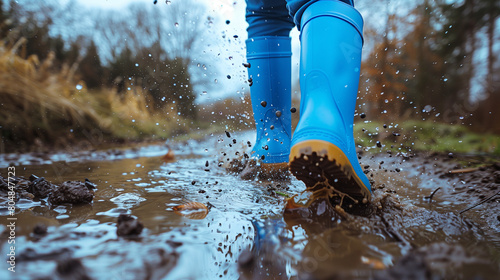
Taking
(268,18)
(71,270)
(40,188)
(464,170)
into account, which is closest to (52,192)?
(40,188)

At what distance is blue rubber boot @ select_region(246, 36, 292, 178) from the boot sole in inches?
26.0

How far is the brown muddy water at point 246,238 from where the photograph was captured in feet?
2.03

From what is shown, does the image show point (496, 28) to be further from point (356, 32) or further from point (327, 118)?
point (327, 118)

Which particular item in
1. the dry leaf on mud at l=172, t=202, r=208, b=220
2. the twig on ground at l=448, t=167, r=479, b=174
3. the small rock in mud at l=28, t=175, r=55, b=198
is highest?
the twig on ground at l=448, t=167, r=479, b=174

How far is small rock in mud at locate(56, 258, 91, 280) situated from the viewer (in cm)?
58

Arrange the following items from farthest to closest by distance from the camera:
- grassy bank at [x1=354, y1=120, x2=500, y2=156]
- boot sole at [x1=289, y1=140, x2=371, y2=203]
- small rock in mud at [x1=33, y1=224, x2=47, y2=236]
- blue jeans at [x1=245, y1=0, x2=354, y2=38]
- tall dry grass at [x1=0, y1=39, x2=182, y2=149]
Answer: tall dry grass at [x1=0, y1=39, x2=182, y2=149] → grassy bank at [x1=354, y1=120, x2=500, y2=156] → blue jeans at [x1=245, y1=0, x2=354, y2=38] → boot sole at [x1=289, y1=140, x2=371, y2=203] → small rock in mud at [x1=33, y1=224, x2=47, y2=236]

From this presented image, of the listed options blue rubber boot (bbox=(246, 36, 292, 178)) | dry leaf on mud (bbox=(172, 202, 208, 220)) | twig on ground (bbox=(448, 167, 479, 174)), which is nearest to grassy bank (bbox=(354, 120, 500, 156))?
twig on ground (bbox=(448, 167, 479, 174))

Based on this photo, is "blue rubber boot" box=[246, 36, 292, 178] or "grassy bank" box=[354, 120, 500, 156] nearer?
"blue rubber boot" box=[246, 36, 292, 178]

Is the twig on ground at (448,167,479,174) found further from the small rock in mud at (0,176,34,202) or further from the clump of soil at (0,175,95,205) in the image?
the small rock in mud at (0,176,34,202)

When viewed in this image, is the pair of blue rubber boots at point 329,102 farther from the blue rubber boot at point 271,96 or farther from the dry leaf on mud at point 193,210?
the blue rubber boot at point 271,96

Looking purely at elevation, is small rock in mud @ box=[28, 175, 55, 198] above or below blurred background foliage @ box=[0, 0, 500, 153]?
below

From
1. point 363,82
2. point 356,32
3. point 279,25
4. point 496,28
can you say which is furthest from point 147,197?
point 363,82

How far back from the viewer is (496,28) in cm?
378

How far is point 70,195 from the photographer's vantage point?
1.12m
